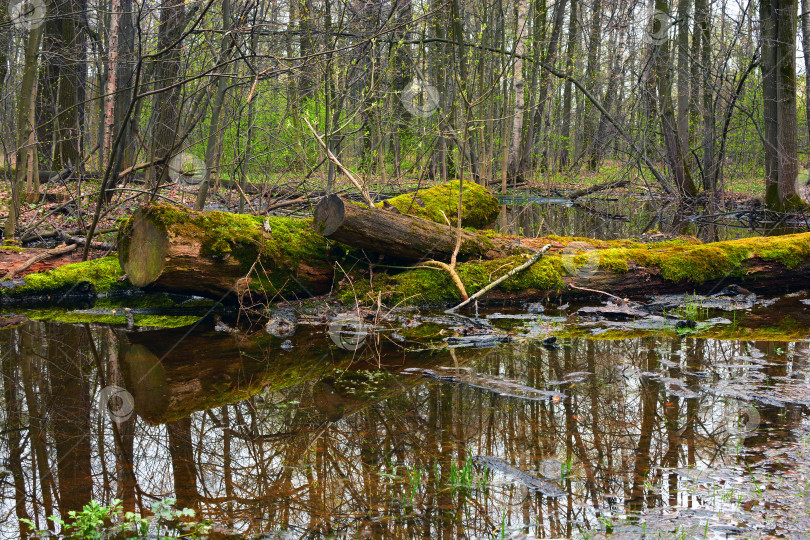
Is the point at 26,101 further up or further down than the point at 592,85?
further down

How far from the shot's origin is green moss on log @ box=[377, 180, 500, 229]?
8094mm

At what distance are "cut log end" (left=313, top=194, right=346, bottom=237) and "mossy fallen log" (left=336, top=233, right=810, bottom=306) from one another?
952 millimetres

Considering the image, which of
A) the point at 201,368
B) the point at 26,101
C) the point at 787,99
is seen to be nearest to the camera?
the point at 201,368

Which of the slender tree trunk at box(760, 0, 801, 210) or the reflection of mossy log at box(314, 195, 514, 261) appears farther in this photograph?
the slender tree trunk at box(760, 0, 801, 210)

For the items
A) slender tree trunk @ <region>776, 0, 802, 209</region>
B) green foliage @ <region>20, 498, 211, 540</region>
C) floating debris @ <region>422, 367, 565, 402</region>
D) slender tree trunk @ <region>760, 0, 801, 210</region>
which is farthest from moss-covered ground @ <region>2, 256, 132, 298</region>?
slender tree trunk @ <region>776, 0, 802, 209</region>

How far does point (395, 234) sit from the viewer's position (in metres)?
6.81

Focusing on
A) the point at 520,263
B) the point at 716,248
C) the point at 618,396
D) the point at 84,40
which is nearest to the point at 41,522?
the point at 618,396

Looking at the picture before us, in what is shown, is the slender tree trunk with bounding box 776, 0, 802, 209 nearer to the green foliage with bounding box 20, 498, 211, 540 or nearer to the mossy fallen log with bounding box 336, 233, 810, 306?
the mossy fallen log with bounding box 336, 233, 810, 306

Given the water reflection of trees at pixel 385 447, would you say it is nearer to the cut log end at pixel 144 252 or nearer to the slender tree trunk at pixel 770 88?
the cut log end at pixel 144 252

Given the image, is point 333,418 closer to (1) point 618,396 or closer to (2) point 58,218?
(1) point 618,396

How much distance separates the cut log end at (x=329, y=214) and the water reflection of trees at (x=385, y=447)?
2.02 meters

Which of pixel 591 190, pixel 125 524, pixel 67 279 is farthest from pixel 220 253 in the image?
pixel 591 190

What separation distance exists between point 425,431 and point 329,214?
130 inches

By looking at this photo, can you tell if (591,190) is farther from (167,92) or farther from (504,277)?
(504,277)
